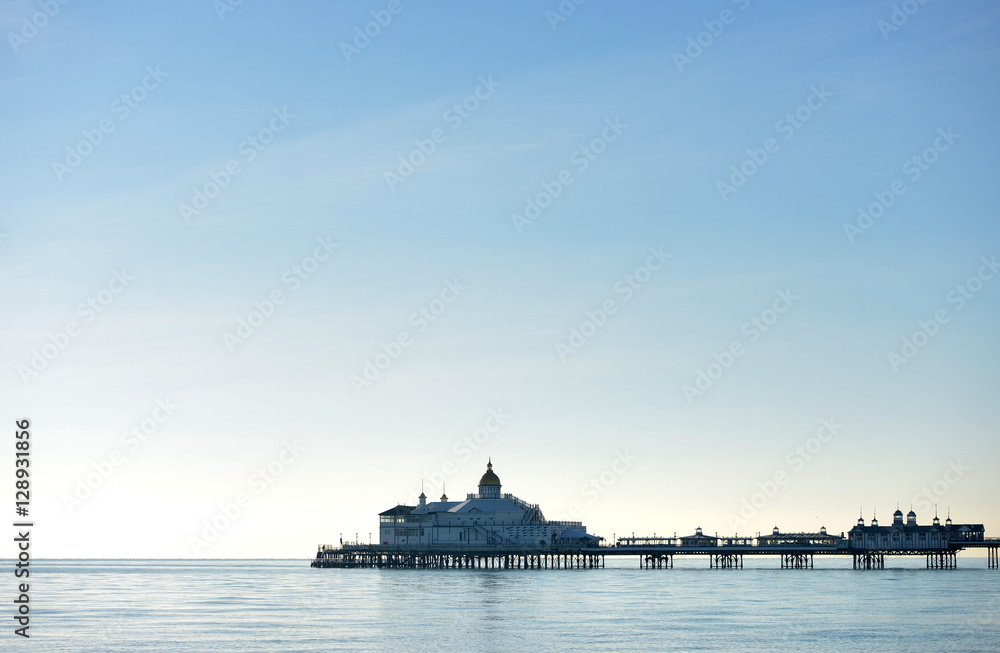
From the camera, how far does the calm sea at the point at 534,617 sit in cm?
6762

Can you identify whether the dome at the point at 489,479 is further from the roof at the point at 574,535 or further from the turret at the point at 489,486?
the roof at the point at 574,535

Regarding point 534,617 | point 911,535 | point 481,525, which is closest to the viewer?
point 534,617

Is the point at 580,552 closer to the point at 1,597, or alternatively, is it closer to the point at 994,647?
the point at 1,597

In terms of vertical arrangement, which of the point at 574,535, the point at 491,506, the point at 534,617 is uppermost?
the point at 491,506

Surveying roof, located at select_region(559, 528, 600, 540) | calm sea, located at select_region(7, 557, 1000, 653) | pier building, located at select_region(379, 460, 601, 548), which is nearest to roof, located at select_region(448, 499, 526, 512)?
pier building, located at select_region(379, 460, 601, 548)

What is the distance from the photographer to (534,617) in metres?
81.8

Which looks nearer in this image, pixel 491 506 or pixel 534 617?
pixel 534 617

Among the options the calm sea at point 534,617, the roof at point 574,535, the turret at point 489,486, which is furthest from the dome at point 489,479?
the calm sea at point 534,617

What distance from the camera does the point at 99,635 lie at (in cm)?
7319

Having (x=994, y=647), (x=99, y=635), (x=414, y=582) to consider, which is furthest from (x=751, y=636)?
(x=414, y=582)

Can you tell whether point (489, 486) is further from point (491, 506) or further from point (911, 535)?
point (911, 535)

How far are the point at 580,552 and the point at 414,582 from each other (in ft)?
119

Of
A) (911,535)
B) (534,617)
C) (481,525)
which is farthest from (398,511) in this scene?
(534,617)

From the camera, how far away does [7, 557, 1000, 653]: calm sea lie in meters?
67.6
